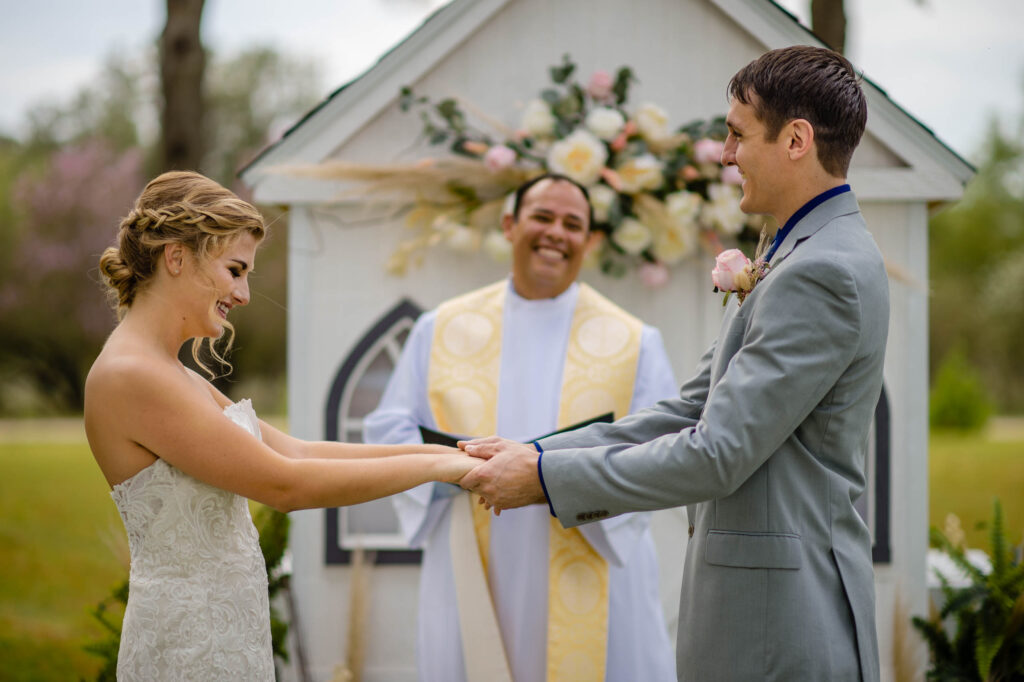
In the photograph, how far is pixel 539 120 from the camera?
4914mm

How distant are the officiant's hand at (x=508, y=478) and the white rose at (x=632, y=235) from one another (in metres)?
2.06

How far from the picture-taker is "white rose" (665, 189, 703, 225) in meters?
4.80

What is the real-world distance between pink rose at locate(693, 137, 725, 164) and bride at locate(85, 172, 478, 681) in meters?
2.89

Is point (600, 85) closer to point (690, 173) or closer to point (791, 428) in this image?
point (690, 173)

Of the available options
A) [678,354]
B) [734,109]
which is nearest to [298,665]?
[678,354]

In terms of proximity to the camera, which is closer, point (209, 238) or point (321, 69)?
point (209, 238)

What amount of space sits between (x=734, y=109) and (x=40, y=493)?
1880 centimetres

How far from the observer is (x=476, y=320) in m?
4.23

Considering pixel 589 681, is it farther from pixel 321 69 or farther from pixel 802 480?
pixel 321 69

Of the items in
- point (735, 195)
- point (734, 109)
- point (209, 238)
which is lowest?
point (209, 238)

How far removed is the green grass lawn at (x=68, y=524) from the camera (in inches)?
340

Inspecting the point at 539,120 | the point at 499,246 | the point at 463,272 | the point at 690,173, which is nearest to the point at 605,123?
the point at 539,120

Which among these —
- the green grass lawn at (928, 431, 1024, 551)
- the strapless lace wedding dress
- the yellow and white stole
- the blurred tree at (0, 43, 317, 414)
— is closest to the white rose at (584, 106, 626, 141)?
the yellow and white stole

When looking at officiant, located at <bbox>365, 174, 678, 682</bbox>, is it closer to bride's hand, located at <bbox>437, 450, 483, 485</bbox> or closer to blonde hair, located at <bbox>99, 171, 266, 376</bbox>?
bride's hand, located at <bbox>437, 450, 483, 485</bbox>
